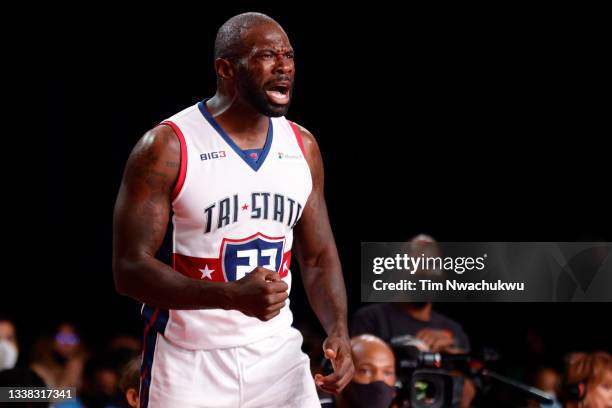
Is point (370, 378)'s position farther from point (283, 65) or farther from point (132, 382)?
point (283, 65)

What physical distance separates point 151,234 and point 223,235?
9.0 inches

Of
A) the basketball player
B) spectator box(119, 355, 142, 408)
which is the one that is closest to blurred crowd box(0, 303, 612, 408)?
spectator box(119, 355, 142, 408)

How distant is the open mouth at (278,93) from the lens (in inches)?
126

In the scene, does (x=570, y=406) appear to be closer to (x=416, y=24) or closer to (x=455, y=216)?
(x=455, y=216)

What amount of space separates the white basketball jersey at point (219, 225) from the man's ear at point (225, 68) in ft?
0.57

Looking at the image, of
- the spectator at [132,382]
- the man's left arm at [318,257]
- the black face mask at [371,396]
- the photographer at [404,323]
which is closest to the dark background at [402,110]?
the photographer at [404,323]

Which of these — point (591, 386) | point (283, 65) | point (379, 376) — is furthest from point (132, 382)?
point (591, 386)

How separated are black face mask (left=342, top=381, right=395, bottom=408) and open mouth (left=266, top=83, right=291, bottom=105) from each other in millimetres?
1476

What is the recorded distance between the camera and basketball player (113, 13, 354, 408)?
9.93ft

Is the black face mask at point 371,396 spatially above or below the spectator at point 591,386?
below

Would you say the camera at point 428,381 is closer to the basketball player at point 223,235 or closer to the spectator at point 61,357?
the basketball player at point 223,235

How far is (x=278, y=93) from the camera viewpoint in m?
3.21

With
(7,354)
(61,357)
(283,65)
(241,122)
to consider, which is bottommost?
(7,354)

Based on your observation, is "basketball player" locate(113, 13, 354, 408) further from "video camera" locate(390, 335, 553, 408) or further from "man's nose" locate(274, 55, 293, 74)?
"video camera" locate(390, 335, 553, 408)
